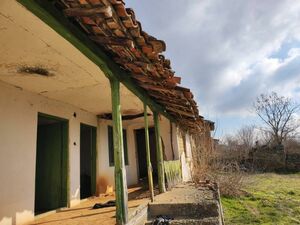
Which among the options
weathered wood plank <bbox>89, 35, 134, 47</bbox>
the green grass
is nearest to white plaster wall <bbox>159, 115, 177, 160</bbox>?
the green grass

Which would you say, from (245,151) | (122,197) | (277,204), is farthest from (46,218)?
(245,151)

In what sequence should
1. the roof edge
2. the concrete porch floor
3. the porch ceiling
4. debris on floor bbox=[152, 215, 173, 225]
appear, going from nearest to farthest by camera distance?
the roof edge → the porch ceiling → the concrete porch floor → debris on floor bbox=[152, 215, 173, 225]

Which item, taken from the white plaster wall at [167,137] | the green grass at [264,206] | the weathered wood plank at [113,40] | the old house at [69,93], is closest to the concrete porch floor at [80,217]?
the old house at [69,93]

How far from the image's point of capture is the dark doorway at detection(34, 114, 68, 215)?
6.20m

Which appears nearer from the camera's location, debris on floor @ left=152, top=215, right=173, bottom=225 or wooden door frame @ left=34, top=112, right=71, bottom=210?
debris on floor @ left=152, top=215, right=173, bottom=225

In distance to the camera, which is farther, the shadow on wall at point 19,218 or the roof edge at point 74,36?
the shadow on wall at point 19,218

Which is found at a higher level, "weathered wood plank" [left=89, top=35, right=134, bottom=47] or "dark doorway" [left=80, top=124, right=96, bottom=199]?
"weathered wood plank" [left=89, top=35, right=134, bottom=47]

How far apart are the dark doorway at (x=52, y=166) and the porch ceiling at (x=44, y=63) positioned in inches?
30.8

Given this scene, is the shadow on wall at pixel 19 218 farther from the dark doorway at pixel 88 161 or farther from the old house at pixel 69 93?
the dark doorway at pixel 88 161

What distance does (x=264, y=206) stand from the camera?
9484mm

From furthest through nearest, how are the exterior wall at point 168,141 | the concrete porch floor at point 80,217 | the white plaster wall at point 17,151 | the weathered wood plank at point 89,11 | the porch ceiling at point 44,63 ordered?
1. the exterior wall at point 168,141
2. the white plaster wall at point 17,151
3. the concrete porch floor at point 80,217
4. the porch ceiling at point 44,63
5. the weathered wood plank at point 89,11

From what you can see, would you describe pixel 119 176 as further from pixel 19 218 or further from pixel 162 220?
pixel 19 218

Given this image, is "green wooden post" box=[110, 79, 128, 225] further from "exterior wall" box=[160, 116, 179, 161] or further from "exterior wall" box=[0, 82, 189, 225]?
"exterior wall" box=[160, 116, 179, 161]

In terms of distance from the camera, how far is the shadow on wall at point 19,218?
4.40 m
